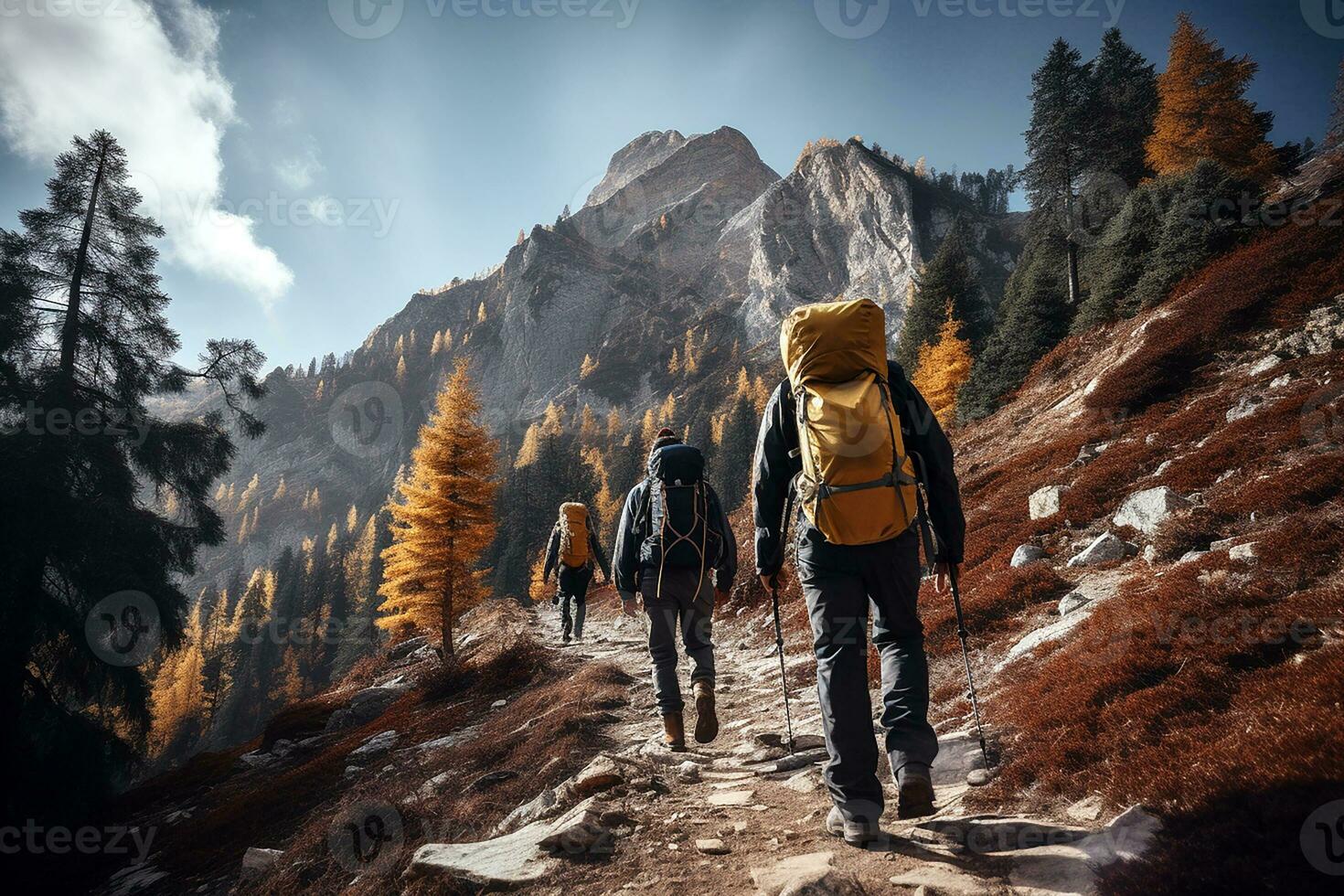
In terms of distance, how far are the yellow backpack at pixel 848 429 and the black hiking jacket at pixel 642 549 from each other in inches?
86.9

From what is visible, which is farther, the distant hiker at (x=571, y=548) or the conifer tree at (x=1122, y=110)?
the conifer tree at (x=1122, y=110)

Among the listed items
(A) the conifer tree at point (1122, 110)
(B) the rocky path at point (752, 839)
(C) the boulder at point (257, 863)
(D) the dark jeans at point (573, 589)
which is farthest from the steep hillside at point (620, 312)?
(B) the rocky path at point (752, 839)

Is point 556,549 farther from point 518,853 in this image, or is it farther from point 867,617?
point 867,617

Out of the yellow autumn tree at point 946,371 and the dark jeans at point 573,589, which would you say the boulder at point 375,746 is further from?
the yellow autumn tree at point 946,371

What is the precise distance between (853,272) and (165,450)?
339 ft

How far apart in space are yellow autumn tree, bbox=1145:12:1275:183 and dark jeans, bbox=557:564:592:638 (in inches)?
1314

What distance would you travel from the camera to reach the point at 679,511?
5328 mm

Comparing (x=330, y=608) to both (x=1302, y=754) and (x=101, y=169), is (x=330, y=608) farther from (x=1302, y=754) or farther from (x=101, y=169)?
(x=1302, y=754)

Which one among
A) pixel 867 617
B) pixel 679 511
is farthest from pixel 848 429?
pixel 679 511

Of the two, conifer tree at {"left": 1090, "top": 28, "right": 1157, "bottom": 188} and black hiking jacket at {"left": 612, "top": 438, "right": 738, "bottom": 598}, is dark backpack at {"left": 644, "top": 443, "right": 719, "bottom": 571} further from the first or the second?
conifer tree at {"left": 1090, "top": 28, "right": 1157, "bottom": 188}

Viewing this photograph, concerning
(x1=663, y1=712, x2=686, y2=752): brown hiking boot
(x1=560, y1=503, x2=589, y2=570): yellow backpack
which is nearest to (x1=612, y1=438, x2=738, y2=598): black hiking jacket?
(x1=663, y1=712, x2=686, y2=752): brown hiking boot

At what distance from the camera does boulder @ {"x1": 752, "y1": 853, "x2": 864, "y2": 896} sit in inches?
85.4

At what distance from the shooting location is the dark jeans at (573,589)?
12398 millimetres

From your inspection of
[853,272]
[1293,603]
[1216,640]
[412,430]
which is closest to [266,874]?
[1216,640]
